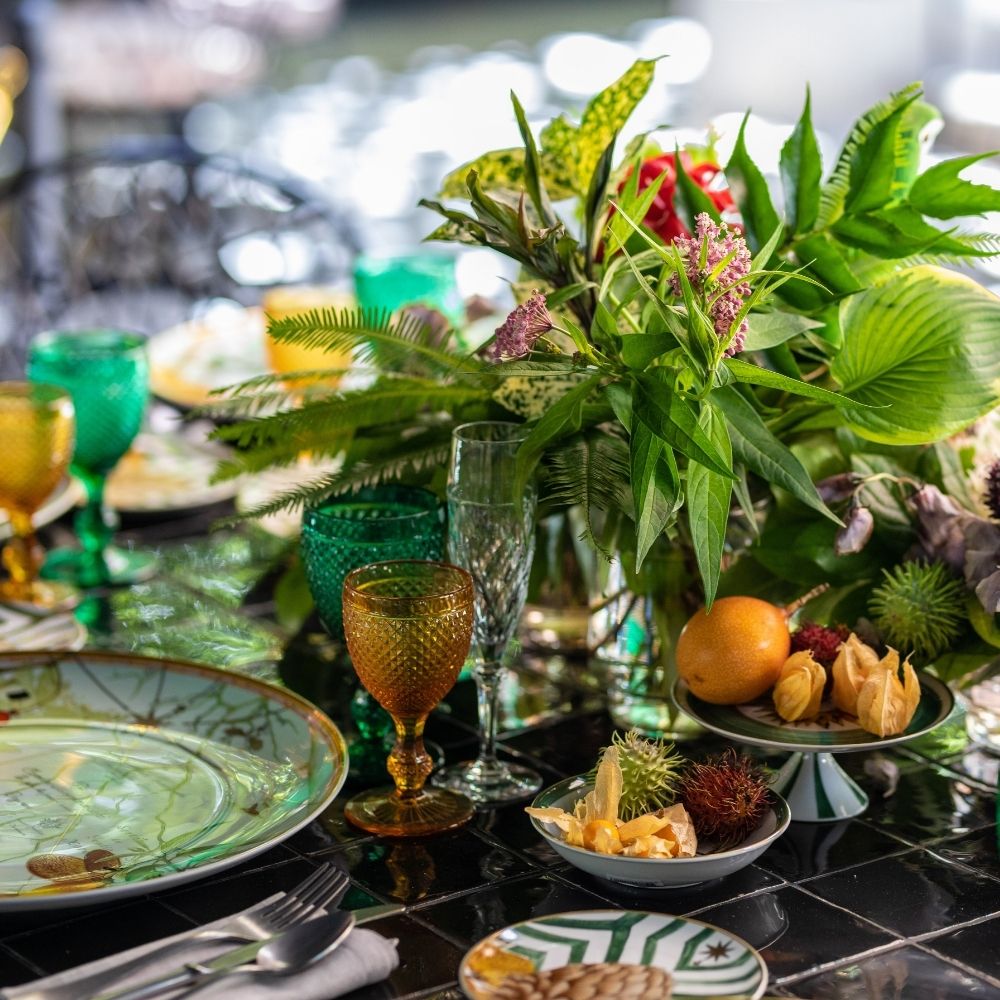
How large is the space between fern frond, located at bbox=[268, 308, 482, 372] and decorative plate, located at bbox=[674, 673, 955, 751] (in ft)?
0.94

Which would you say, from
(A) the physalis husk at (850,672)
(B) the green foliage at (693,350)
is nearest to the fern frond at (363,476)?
(B) the green foliage at (693,350)

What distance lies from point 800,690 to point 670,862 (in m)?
0.17

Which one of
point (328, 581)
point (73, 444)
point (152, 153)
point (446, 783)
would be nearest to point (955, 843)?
point (446, 783)

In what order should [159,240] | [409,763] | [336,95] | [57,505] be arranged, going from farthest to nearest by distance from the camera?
[336,95], [159,240], [57,505], [409,763]

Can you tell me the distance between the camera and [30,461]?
1.25 metres

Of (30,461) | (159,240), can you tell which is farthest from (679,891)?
(159,240)

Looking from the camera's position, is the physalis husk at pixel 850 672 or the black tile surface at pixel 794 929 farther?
the physalis husk at pixel 850 672

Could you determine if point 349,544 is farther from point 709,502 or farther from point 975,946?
point 975,946

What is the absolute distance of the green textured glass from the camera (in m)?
0.97

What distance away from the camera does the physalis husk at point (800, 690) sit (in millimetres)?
886

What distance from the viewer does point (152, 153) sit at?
2551 mm

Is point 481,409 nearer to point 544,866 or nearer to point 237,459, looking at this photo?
point 237,459

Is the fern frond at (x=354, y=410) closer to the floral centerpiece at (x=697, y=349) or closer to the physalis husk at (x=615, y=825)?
the floral centerpiece at (x=697, y=349)

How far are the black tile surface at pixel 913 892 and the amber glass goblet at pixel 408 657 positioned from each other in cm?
23
